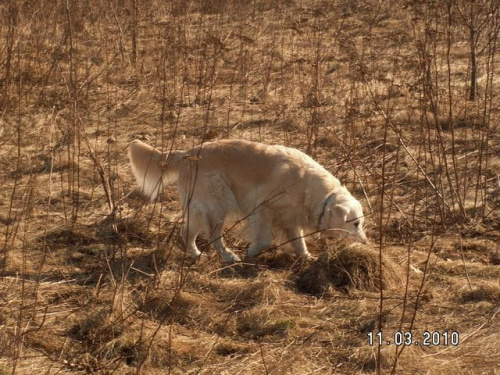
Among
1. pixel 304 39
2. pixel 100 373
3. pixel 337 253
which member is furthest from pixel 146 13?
pixel 100 373

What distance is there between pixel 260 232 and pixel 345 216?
2.22 feet

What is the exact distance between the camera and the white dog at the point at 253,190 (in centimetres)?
636

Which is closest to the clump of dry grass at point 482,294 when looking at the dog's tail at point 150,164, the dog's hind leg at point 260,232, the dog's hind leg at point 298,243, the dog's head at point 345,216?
the dog's head at point 345,216

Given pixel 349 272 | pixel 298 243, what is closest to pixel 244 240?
pixel 298 243

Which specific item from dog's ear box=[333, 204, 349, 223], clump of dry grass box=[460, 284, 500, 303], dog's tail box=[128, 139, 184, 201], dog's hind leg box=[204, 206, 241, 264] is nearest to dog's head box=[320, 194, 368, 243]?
dog's ear box=[333, 204, 349, 223]

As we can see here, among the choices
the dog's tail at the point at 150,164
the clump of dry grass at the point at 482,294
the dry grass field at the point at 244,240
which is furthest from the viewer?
the dog's tail at the point at 150,164

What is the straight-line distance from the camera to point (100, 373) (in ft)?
14.5

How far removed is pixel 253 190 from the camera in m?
6.47

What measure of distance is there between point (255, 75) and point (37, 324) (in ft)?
22.4

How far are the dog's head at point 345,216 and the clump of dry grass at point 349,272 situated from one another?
1.40ft

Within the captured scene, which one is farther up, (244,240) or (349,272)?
(349,272)

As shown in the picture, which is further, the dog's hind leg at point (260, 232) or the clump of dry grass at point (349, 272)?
the dog's hind leg at point (260, 232)
